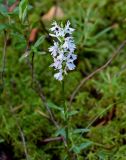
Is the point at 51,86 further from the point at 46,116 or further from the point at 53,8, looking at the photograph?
the point at 53,8

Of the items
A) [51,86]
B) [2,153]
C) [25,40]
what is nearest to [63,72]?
[25,40]

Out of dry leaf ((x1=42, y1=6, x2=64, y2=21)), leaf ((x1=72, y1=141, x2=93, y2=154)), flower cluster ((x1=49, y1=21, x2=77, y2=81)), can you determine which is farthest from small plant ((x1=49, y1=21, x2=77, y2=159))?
dry leaf ((x1=42, y1=6, x2=64, y2=21))

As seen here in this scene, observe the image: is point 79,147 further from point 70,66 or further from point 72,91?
point 72,91

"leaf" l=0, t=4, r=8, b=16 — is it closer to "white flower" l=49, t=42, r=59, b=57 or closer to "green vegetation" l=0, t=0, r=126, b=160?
"green vegetation" l=0, t=0, r=126, b=160

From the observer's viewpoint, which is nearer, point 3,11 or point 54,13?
point 3,11

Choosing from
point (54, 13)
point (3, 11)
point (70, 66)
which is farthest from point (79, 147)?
point (54, 13)

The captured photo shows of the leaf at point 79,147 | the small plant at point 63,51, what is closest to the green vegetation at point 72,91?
the leaf at point 79,147
